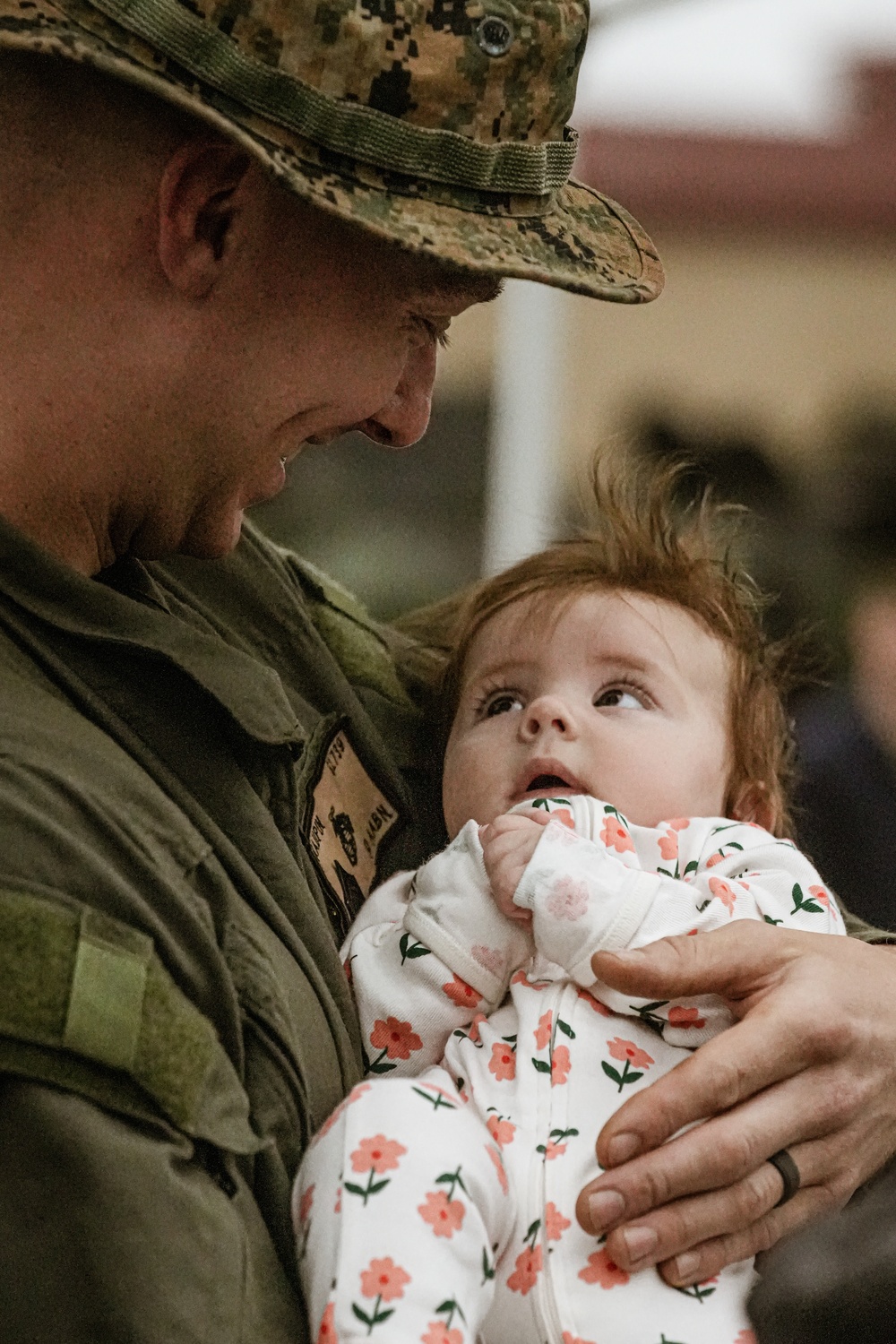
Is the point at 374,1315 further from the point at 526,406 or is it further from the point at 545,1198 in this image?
the point at 526,406

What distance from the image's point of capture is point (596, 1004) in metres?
1.70

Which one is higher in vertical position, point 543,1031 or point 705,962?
point 705,962

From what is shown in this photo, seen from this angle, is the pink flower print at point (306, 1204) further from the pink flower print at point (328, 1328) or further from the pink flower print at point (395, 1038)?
the pink flower print at point (395, 1038)

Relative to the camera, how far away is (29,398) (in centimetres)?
153

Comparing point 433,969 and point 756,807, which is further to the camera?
point 756,807

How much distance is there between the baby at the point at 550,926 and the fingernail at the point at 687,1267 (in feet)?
0.07

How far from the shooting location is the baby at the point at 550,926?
1439 millimetres

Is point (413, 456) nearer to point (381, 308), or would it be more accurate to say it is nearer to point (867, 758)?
point (867, 758)

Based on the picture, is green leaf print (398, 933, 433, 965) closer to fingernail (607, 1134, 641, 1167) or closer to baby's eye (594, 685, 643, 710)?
fingernail (607, 1134, 641, 1167)

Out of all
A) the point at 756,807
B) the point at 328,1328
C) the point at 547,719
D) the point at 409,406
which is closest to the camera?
the point at 328,1328

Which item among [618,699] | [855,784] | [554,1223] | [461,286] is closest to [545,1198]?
[554,1223]

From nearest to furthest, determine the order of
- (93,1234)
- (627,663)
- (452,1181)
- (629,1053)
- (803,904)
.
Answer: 1. (93,1234)
2. (452,1181)
3. (629,1053)
4. (803,904)
5. (627,663)

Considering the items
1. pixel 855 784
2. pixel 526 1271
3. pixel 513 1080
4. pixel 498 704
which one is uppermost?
pixel 498 704

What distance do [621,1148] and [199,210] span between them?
0.93 metres
